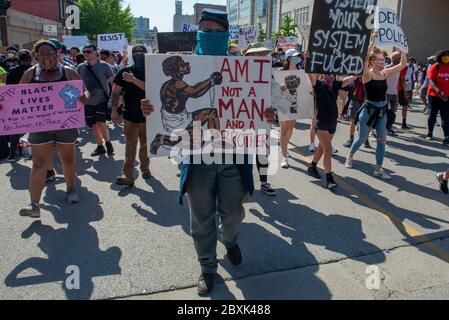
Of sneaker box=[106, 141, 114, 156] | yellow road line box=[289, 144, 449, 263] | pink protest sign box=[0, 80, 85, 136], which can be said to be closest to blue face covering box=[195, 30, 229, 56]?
pink protest sign box=[0, 80, 85, 136]

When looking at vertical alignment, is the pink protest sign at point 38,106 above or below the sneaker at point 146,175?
above

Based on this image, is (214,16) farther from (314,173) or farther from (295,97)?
(314,173)

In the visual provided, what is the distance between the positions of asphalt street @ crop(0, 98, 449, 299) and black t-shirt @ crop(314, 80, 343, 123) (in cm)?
104

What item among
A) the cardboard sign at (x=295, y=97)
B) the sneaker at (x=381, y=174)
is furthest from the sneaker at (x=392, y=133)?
the cardboard sign at (x=295, y=97)

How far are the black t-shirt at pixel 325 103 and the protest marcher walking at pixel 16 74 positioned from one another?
16.9ft

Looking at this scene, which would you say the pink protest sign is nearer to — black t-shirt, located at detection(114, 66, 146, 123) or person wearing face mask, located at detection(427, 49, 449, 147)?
black t-shirt, located at detection(114, 66, 146, 123)

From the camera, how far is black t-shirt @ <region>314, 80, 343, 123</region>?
215 inches

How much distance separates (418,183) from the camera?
5.98 m

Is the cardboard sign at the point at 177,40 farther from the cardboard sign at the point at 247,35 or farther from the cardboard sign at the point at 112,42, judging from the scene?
the cardboard sign at the point at 112,42

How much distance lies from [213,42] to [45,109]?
243 centimetres

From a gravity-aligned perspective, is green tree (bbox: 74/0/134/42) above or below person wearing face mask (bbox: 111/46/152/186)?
above

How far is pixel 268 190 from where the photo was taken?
534 cm

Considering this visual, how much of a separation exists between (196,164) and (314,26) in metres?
2.26

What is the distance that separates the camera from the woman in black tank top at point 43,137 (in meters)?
4.36
